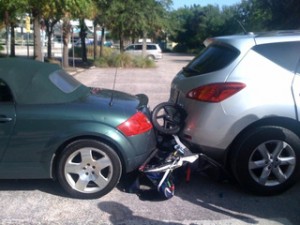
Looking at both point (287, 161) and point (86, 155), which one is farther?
point (287, 161)

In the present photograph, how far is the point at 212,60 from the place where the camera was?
5332mm

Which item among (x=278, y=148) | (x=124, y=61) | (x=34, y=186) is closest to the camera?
(x=278, y=148)

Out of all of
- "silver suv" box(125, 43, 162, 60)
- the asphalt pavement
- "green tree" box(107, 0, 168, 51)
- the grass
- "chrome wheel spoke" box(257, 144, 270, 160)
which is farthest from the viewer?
"silver suv" box(125, 43, 162, 60)

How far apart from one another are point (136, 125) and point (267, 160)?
144 cm

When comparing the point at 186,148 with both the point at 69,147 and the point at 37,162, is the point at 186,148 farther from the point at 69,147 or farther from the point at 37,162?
the point at 37,162

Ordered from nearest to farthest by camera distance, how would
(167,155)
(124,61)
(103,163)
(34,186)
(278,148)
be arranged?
(103,163) → (278,148) → (167,155) → (34,186) → (124,61)

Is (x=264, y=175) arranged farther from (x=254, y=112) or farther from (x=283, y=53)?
(x=283, y=53)

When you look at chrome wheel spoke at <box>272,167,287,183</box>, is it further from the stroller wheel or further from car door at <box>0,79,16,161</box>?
car door at <box>0,79,16,161</box>

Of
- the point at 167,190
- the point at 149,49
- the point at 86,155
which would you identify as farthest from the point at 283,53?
the point at 149,49

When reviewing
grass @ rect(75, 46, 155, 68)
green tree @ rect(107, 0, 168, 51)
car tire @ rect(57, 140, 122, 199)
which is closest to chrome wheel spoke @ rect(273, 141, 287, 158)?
car tire @ rect(57, 140, 122, 199)

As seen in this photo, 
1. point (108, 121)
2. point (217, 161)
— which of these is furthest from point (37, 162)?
point (217, 161)

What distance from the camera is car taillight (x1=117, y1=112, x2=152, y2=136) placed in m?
4.85

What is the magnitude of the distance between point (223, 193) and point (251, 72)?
4.41 feet

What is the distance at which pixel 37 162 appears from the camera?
4805 millimetres
